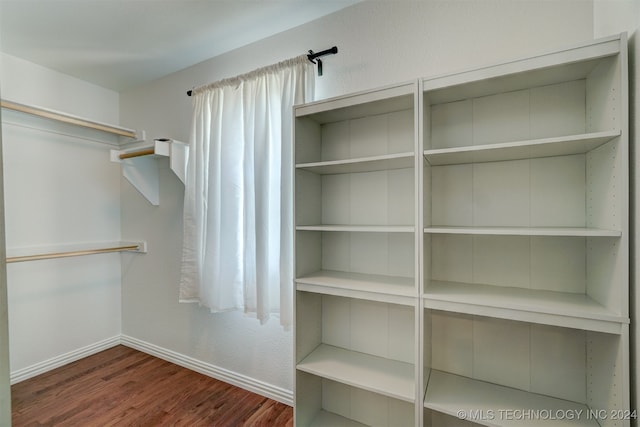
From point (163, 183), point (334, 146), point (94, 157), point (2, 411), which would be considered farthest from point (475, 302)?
point (94, 157)

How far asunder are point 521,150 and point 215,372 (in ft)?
7.73

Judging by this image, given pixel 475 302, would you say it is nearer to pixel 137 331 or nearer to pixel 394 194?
pixel 394 194

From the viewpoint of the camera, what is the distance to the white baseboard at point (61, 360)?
87.9 inches

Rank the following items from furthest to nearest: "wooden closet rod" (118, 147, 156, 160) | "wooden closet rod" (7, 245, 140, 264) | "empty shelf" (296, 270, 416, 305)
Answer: "wooden closet rod" (118, 147, 156, 160) → "wooden closet rod" (7, 245, 140, 264) → "empty shelf" (296, 270, 416, 305)

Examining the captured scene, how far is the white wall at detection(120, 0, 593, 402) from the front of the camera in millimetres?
1372

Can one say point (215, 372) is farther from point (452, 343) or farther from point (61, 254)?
point (452, 343)

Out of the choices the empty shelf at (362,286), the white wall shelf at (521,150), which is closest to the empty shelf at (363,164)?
the white wall shelf at (521,150)

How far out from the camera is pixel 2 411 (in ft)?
1.85

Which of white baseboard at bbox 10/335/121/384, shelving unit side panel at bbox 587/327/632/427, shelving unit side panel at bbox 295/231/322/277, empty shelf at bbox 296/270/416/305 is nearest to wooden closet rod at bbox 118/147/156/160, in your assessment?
shelving unit side panel at bbox 295/231/322/277

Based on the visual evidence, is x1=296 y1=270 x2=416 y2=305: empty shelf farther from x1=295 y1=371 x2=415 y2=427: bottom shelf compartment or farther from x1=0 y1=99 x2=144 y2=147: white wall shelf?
x1=0 y1=99 x2=144 y2=147: white wall shelf

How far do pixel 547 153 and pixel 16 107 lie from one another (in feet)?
9.45

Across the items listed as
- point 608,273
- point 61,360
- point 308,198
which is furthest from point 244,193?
point 61,360

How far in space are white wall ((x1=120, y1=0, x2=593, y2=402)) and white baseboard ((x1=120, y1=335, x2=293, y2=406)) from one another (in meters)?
0.04

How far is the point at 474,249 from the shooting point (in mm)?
1426
